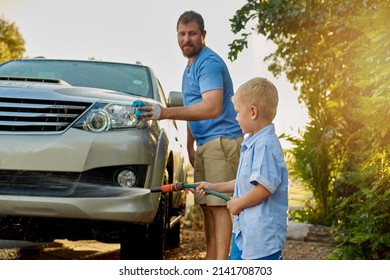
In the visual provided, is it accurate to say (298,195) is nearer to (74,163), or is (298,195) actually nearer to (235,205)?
(74,163)

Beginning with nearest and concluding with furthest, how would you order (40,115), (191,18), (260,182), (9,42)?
(260,182) → (40,115) → (191,18) → (9,42)

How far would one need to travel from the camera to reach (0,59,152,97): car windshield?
16.1 feet

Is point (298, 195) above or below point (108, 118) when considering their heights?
below

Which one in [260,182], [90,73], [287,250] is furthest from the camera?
[287,250]

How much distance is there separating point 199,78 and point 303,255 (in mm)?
2907

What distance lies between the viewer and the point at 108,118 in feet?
12.7

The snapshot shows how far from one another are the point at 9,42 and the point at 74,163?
6.91m

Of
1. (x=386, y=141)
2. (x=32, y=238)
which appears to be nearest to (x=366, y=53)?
(x=386, y=141)

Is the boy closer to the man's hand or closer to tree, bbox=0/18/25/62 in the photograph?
the man's hand

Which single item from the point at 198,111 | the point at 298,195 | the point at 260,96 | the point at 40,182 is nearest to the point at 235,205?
the point at 260,96

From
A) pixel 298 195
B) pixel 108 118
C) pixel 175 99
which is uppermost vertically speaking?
pixel 175 99

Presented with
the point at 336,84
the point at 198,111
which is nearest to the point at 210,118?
the point at 198,111

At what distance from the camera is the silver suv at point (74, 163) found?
379 cm

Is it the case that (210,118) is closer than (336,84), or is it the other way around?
(210,118)
